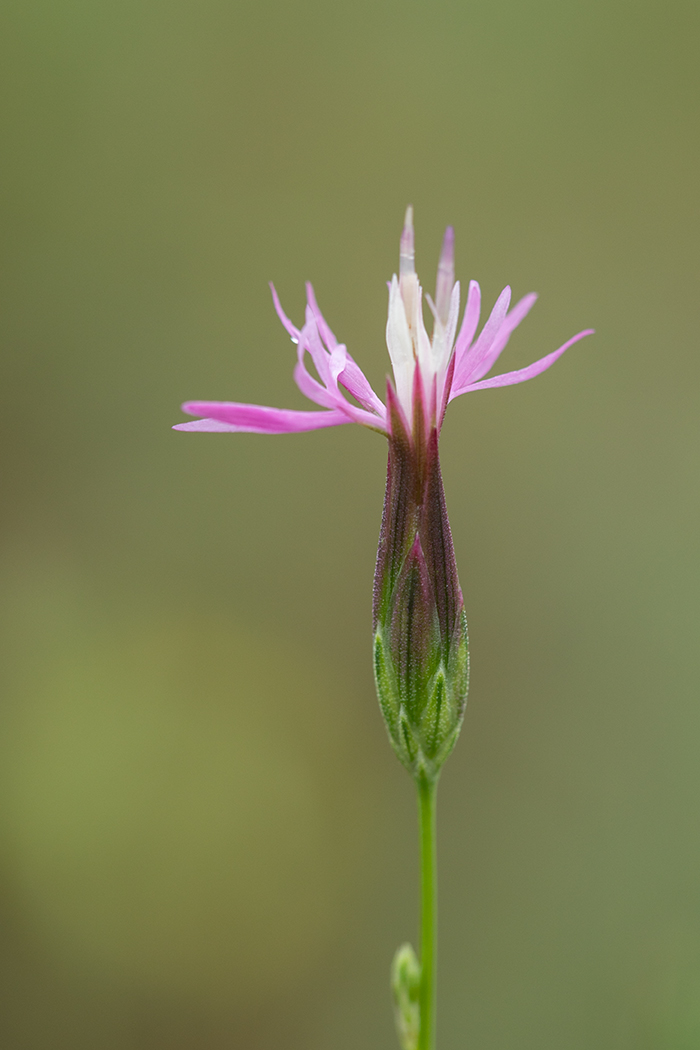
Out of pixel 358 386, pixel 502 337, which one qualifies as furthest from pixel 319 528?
pixel 502 337

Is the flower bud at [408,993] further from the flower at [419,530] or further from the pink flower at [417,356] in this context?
the pink flower at [417,356]

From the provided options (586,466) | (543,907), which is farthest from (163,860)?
(586,466)

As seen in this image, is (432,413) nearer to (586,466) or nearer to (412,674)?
(412,674)

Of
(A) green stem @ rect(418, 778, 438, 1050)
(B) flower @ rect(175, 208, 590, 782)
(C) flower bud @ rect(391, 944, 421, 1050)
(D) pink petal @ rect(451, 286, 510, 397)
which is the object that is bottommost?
(C) flower bud @ rect(391, 944, 421, 1050)

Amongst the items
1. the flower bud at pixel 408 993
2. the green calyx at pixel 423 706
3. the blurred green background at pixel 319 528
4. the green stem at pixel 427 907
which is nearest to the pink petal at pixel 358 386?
the green calyx at pixel 423 706

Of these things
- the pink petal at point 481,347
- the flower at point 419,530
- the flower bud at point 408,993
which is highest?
the pink petal at point 481,347

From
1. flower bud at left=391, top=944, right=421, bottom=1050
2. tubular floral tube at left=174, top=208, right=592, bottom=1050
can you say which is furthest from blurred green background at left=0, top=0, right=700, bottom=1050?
tubular floral tube at left=174, top=208, right=592, bottom=1050

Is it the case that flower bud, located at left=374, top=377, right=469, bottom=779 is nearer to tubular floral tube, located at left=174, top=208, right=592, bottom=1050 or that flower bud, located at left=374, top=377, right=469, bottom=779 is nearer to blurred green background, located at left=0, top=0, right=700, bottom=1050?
tubular floral tube, located at left=174, top=208, right=592, bottom=1050
